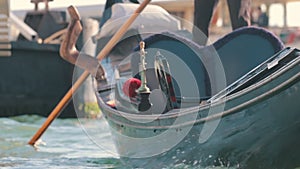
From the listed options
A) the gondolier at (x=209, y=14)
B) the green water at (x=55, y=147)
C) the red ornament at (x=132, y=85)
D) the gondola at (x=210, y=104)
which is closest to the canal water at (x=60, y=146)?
the green water at (x=55, y=147)

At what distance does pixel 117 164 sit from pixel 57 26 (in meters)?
4.38

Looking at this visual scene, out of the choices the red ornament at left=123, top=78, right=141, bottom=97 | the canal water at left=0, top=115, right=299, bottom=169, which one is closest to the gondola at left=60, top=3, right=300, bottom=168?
the red ornament at left=123, top=78, right=141, bottom=97

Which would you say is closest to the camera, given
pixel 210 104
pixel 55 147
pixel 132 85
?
pixel 210 104

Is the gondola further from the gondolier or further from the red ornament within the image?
the gondolier

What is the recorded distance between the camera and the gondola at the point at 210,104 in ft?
10.9

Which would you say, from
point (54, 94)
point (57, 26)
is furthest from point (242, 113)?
point (57, 26)

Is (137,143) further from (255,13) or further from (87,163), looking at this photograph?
(255,13)

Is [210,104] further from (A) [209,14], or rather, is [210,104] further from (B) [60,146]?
(B) [60,146]

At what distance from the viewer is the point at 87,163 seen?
457cm

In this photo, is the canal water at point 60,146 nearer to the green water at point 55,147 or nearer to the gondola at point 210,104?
the green water at point 55,147

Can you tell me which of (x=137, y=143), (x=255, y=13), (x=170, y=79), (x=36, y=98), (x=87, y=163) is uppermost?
(x=170, y=79)

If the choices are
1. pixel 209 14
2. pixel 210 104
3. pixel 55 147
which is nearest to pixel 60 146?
pixel 55 147

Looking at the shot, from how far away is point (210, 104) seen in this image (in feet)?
11.3

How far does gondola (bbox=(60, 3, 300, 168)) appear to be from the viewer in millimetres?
3328
